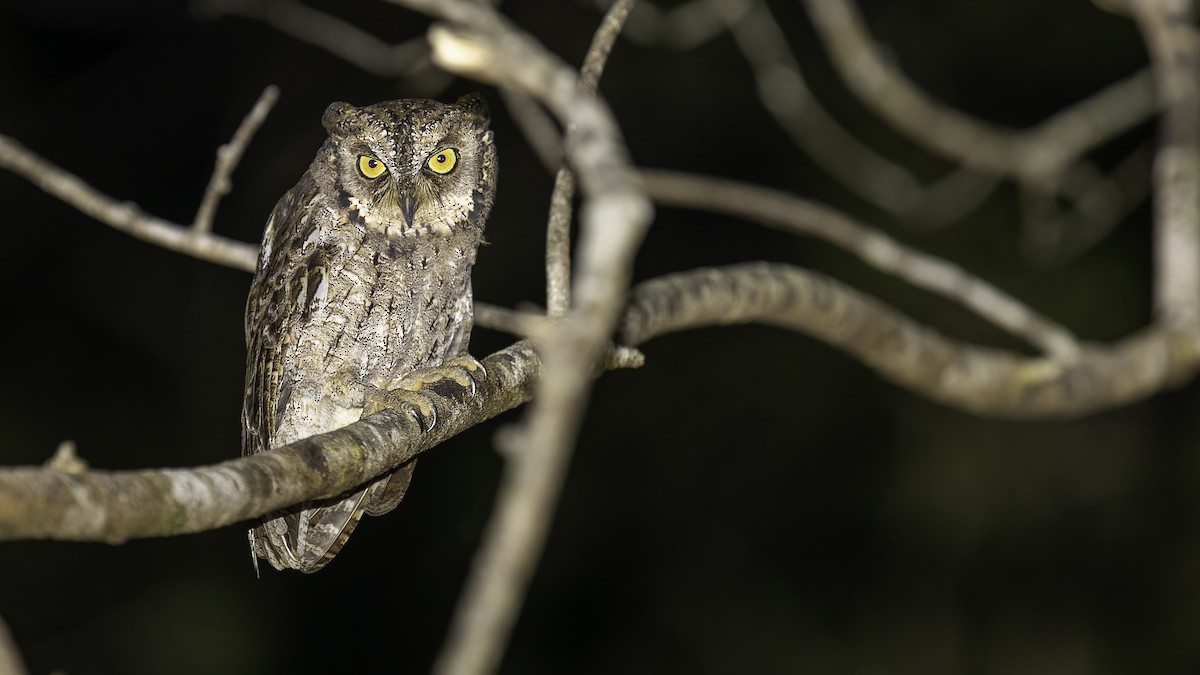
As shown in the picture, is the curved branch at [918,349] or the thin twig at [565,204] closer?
the thin twig at [565,204]

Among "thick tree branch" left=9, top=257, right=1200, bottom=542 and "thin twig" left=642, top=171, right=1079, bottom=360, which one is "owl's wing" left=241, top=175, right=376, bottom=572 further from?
"thin twig" left=642, top=171, right=1079, bottom=360

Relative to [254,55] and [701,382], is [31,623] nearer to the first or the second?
[254,55]

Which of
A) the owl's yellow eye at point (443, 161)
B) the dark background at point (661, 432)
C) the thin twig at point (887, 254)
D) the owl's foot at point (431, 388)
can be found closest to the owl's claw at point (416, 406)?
the owl's foot at point (431, 388)

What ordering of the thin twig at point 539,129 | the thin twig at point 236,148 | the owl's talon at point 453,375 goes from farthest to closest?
the thin twig at point 539,129 < the thin twig at point 236,148 < the owl's talon at point 453,375

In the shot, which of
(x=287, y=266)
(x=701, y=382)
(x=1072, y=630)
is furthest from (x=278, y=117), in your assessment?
(x=1072, y=630)

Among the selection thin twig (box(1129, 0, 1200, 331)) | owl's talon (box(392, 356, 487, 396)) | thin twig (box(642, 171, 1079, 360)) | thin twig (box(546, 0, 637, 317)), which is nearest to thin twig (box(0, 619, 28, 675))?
owl's talon (box(392, 356, 487, 396))

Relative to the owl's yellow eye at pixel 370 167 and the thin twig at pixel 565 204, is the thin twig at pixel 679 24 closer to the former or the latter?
the owl's yellow eye at pixel 370 167

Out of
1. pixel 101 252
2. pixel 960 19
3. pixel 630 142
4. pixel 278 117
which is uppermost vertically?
pixel 960 19

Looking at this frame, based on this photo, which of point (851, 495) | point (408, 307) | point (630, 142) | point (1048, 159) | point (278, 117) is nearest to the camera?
point (408, 307)
